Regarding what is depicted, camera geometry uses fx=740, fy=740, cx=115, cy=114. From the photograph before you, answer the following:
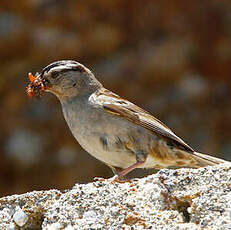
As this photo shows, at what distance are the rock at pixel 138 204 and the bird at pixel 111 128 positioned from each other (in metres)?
1.45

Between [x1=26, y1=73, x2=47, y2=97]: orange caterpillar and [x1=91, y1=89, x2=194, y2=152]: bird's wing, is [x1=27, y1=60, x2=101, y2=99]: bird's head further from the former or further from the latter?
[x1=91, y1=89, x2=194, y2=152]: bird's wing

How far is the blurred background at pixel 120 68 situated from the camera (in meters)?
9.88

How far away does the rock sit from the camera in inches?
136

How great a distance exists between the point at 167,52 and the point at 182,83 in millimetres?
470

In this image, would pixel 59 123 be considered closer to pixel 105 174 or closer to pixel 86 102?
pixel 105 174

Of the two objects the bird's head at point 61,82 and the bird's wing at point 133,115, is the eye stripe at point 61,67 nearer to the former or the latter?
the bird's head at point 61,82

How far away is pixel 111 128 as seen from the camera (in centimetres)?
557

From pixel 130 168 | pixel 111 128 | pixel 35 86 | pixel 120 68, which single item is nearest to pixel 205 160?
pixel 130 168

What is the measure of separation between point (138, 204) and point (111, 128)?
1.90 m

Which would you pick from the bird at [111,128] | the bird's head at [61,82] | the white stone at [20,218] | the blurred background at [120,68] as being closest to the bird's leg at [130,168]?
the bird at [111,128]

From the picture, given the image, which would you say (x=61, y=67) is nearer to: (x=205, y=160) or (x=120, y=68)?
(x=205, y=160)

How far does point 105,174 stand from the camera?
982 cm

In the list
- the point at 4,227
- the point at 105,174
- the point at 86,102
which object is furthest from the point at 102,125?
the point at 105,174

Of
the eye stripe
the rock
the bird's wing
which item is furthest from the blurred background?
the rock
